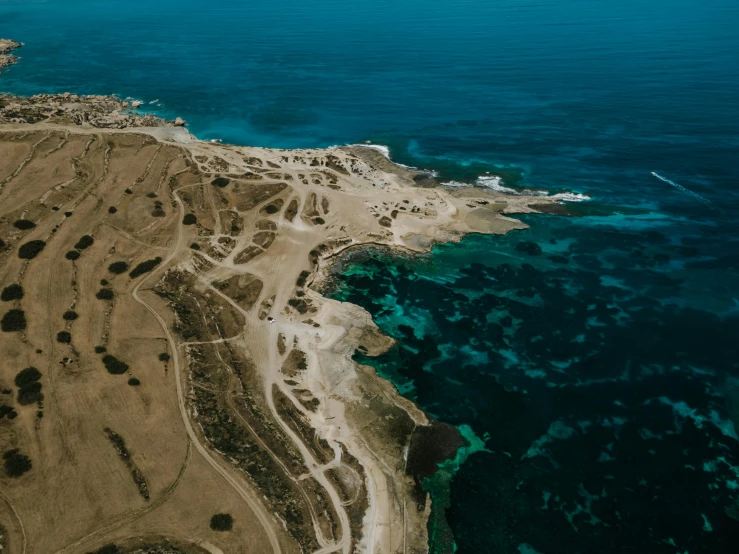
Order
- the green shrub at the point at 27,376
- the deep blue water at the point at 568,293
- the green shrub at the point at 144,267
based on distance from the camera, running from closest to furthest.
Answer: the deep blue water at the point at 568,293
the green shrub at the point at 27,376
the green shrub at the point at 144,267

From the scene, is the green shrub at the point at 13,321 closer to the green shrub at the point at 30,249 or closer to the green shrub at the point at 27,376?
the green shrub at the point at 27,376

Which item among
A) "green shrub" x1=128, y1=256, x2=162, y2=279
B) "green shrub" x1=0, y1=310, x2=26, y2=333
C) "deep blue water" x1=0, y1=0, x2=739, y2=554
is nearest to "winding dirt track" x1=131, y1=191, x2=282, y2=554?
"green shrub" x1=128, y1=256, x2=162, y2=279

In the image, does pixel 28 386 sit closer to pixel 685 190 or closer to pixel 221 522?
pixel 221 522

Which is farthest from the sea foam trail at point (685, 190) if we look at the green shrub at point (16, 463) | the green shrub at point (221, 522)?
the green shrub at point (16, 463)

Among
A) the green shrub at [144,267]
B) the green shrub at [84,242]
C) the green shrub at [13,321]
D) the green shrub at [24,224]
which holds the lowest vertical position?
the green shrub at [13,321]

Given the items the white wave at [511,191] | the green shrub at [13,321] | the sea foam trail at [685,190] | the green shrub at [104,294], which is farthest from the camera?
the white wave at [511,191]

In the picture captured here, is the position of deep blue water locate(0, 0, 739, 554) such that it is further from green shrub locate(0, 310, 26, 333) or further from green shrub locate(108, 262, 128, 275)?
green shrub locate(0, 310, 26, 333)

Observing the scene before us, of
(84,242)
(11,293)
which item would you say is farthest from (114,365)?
(84,242)

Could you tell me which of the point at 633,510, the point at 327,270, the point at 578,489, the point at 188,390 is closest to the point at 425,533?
the point at 578,489

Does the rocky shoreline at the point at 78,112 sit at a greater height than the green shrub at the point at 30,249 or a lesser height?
greater
